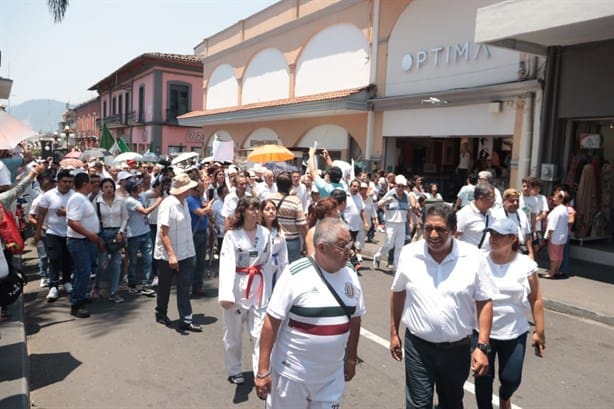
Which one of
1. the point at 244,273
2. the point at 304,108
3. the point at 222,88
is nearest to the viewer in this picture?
the point at 244,273

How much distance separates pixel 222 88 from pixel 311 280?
26037 mm

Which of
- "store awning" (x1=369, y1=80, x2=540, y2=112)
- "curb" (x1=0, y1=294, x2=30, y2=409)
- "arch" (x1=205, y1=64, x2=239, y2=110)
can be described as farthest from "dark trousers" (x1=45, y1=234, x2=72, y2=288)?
"arch" (x1=205, y1=64, x2=239, y2=110)

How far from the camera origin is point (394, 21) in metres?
15.6

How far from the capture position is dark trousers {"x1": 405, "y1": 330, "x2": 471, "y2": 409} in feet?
10.2

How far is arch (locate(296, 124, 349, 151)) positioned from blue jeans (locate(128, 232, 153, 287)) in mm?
11613

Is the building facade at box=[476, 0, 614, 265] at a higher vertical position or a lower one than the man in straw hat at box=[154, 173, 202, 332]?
higher

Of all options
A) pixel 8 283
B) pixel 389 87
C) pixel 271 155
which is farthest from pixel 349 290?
pixel 389 87

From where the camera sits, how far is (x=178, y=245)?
18.9 feet

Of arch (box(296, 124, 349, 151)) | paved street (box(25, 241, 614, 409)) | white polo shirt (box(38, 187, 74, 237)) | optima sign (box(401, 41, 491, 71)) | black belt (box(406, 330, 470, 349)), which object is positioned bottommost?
paved street (box(25, 241, 614, 409))

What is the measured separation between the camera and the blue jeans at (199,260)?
7.36 meters

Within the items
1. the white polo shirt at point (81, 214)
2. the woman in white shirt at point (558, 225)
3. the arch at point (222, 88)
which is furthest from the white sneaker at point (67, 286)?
the arch at point (222, 88)

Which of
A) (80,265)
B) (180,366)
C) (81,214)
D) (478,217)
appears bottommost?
(180,366)

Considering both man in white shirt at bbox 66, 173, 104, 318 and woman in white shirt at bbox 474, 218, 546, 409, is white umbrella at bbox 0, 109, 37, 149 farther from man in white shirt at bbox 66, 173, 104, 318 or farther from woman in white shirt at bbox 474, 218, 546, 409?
woman in white shirt at bbox 474, 218, 546, 409

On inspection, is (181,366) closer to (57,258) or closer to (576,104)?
(57,258)
